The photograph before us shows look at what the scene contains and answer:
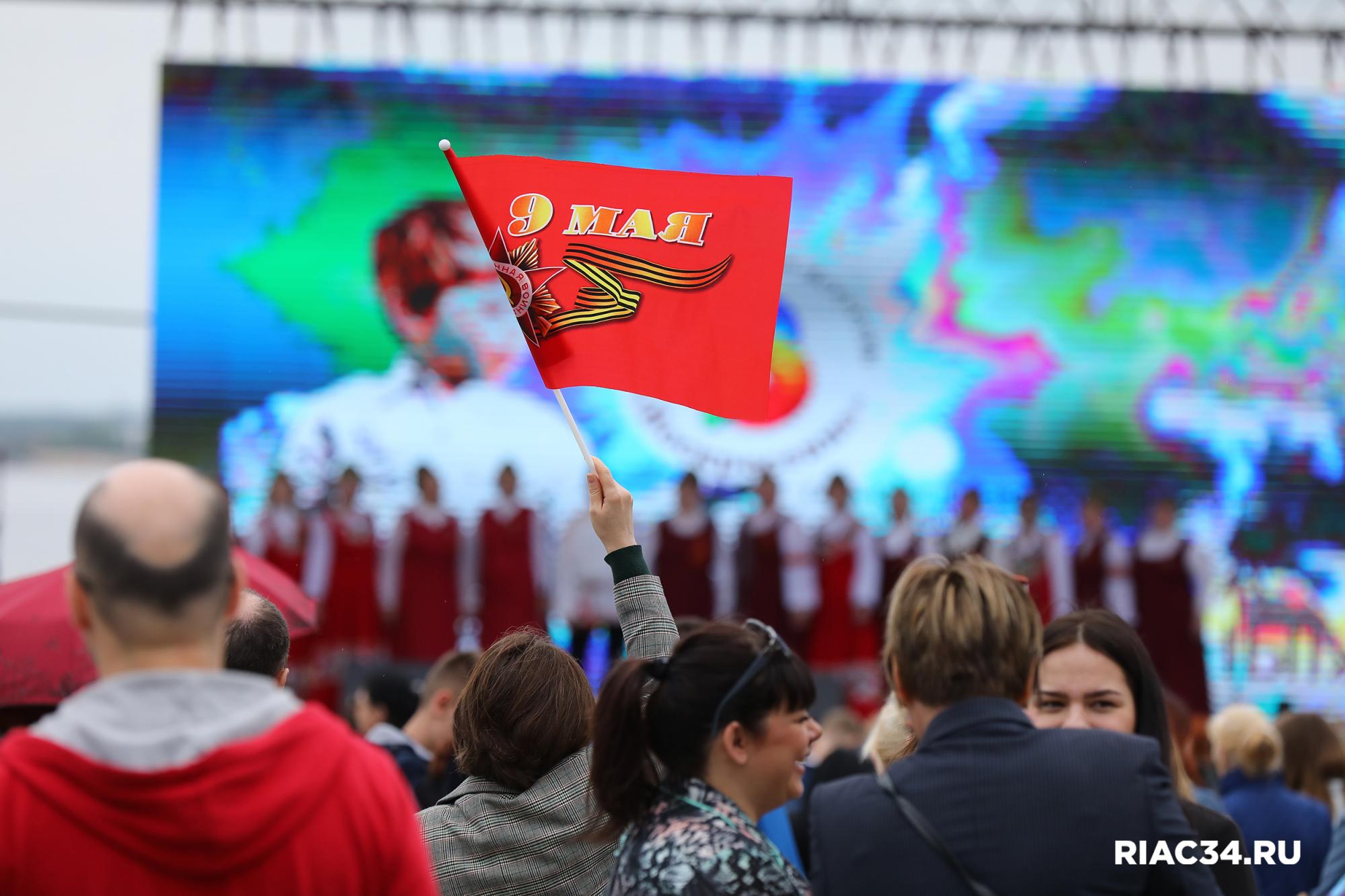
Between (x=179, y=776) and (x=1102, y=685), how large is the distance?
166 centimetres

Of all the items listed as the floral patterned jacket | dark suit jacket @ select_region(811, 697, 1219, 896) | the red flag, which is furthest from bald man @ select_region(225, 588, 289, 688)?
dark suit jacket @ select_region(811, 697, 1219, 896)

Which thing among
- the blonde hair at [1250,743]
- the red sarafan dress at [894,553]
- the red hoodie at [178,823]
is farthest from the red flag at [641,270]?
the red sarafan dress at [894,553]

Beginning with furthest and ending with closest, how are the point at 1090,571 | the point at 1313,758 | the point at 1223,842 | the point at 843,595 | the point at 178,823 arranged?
the point at 1090,571 < the point at 843,595 < the point at 1313,758 < the point at 1223,842 < the point at 178,823

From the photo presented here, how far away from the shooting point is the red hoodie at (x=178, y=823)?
4.73 feet

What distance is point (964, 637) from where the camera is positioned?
179 centimetres

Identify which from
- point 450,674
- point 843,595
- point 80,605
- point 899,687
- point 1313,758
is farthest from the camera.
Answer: point 843,595

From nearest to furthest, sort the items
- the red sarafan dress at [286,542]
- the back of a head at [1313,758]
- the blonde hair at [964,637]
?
the blonde hair at [964,637], the back of a head at [1313,758], the red sarafan dress at [286,542]

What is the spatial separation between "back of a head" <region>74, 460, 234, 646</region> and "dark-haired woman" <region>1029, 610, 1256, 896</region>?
1.53 meters

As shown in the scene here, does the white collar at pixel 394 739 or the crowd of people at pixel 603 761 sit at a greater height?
the crowd of people at pixel 603 761

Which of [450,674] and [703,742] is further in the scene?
[450,674]

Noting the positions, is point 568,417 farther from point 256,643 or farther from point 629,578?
point 256,643

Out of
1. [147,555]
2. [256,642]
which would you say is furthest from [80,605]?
[256,642]

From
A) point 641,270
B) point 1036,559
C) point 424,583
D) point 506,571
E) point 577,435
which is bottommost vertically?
point 424,583

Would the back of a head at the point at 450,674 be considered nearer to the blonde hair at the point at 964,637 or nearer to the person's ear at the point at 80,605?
the blonde hair at the point at 964,637
